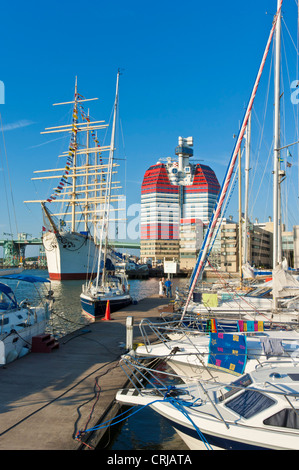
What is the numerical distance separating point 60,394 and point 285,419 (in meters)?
5.99

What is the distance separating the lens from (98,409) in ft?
29.7

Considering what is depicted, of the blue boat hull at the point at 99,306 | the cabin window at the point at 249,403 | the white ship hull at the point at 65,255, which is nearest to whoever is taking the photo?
the cabin window at the point at 249,403

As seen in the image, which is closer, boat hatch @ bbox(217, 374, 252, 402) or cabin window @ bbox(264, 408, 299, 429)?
cabin window @ bbox(264, 408, 299, 429)

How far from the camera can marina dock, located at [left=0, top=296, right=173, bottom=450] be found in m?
7.51

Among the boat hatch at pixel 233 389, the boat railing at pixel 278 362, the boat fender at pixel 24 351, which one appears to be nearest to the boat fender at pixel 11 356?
the boat fender at pixel 24 351

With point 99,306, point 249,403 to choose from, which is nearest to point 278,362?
point 249,403

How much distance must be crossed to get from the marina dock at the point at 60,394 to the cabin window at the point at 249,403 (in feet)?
9.96

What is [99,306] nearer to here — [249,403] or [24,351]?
[24,351]

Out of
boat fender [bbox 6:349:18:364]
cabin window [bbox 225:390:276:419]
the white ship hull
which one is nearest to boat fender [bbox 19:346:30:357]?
boat fender [bbox 6:349:18:364]

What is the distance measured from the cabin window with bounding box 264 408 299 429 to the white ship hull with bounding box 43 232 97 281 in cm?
6311

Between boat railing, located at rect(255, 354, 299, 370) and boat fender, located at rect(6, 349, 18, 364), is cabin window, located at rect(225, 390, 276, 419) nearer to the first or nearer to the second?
boat railing, located at rect(255, 354, 299, 370)

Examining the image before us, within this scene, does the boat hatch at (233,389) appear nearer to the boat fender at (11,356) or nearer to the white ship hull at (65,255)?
the boat fender at (11,356)

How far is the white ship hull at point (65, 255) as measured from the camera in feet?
228

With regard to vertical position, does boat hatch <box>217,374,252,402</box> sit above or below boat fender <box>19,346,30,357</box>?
above
